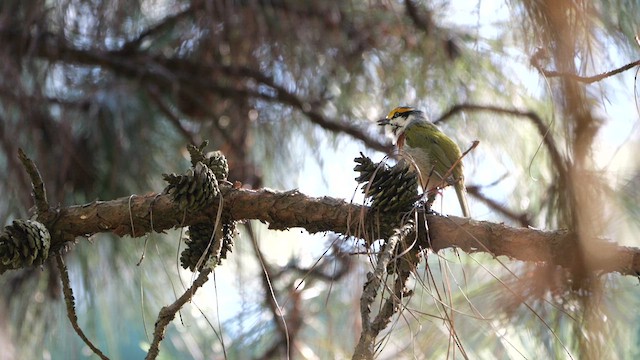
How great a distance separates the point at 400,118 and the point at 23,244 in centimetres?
122

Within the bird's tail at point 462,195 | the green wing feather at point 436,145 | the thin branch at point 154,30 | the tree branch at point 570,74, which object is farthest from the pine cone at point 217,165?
the thin branch at point 154,30

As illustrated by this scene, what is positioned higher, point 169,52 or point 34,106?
point 169,52

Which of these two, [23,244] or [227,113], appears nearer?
[23,244]

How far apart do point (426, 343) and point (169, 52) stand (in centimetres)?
106

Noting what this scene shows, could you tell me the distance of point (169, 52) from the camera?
203 centimetres

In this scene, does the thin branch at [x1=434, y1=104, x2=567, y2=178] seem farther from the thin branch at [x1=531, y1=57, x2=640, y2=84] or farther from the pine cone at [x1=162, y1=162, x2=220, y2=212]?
the pine cone at [x1=162, y1=162, x2=220, y2=212]

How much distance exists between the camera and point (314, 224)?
1.13 meters

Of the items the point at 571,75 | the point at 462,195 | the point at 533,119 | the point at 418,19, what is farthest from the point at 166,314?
the point at 418,19

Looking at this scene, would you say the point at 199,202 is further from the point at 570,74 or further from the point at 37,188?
the point at 570,74

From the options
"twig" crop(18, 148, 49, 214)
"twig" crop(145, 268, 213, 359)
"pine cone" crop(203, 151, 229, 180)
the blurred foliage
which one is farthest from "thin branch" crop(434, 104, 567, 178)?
"twig" crop(18, 148, 49, 214)

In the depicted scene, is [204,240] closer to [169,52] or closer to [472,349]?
[472,349]

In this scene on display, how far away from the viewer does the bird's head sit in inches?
80.9

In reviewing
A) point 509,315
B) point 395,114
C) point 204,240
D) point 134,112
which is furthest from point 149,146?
point 509,315

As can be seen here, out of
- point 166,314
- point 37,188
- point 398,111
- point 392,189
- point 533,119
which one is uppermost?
point 398,111
